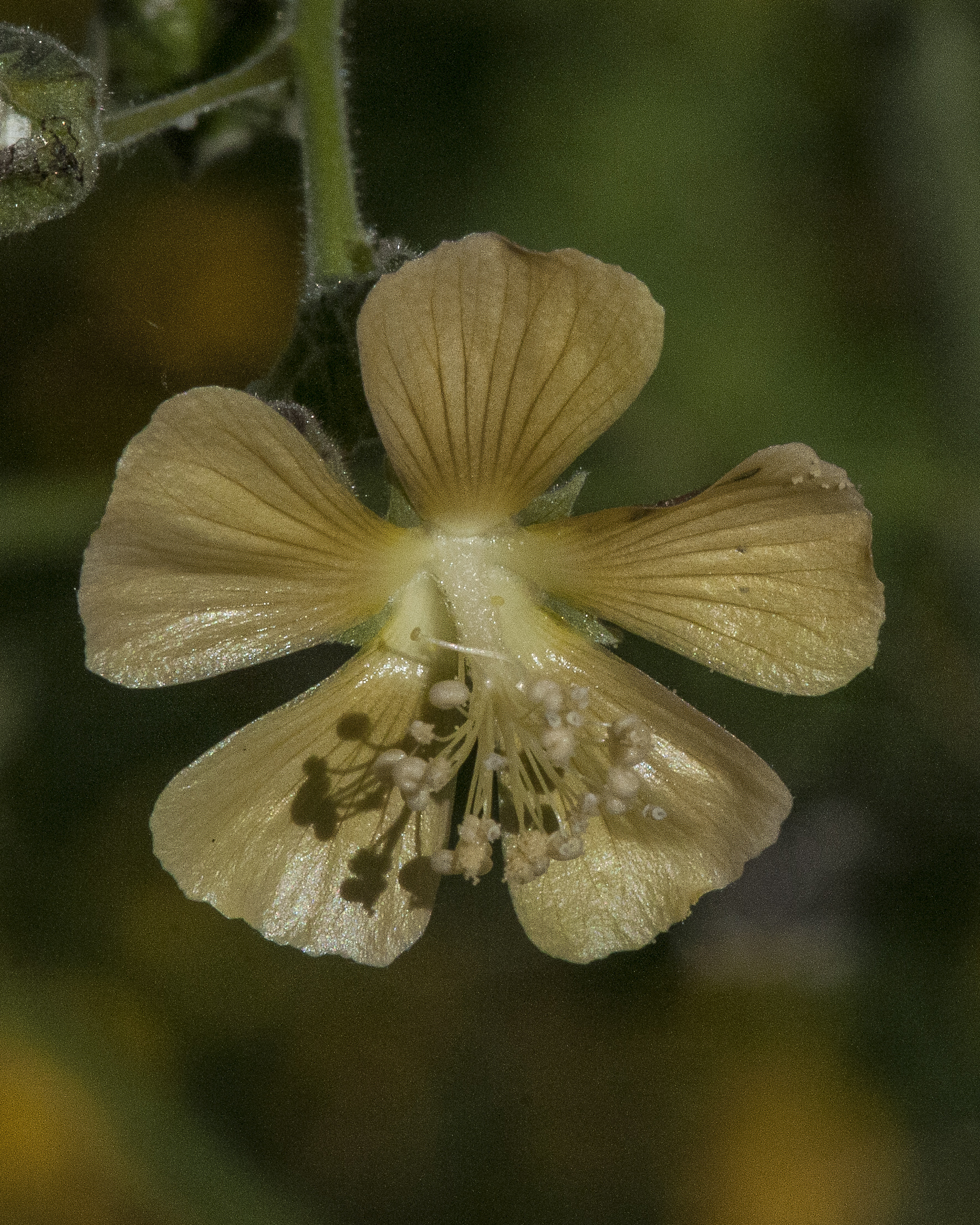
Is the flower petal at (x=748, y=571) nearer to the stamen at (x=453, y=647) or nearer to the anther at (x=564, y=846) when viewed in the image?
the stamen at (x=453, y=647)

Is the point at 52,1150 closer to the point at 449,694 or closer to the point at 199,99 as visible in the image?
the point at 449,694

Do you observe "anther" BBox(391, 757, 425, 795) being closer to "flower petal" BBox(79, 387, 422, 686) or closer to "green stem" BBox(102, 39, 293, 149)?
"flower petal" BBox(79, 387, 422, 686)

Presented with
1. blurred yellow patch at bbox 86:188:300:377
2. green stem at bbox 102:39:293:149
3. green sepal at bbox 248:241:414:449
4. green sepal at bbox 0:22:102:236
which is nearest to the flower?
green sepal at bbox 248:241:414:449

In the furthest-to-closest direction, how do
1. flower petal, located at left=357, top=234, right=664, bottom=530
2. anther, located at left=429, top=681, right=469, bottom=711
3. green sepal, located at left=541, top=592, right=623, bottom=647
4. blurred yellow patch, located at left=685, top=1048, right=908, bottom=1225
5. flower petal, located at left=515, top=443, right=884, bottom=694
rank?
blurred yellow patch, located at left=685, top=1048, right=908, bottom=1225 → green sepal, located at left=541, top=592, right=623, bottom=647 → anther, located at left=429, top=681, right=469, bottom=711 → flower petal, located at left=515, top=443, right=884, bottom=694 → flower petal, located at left=357, top=234, right=664, bottom=530

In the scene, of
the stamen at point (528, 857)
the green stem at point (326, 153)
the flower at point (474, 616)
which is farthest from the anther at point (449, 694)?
the green stem at point (326, 153)

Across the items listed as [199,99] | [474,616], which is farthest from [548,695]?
[199,99]

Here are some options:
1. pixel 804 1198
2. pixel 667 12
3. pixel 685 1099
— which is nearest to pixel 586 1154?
pixel 685 1099
